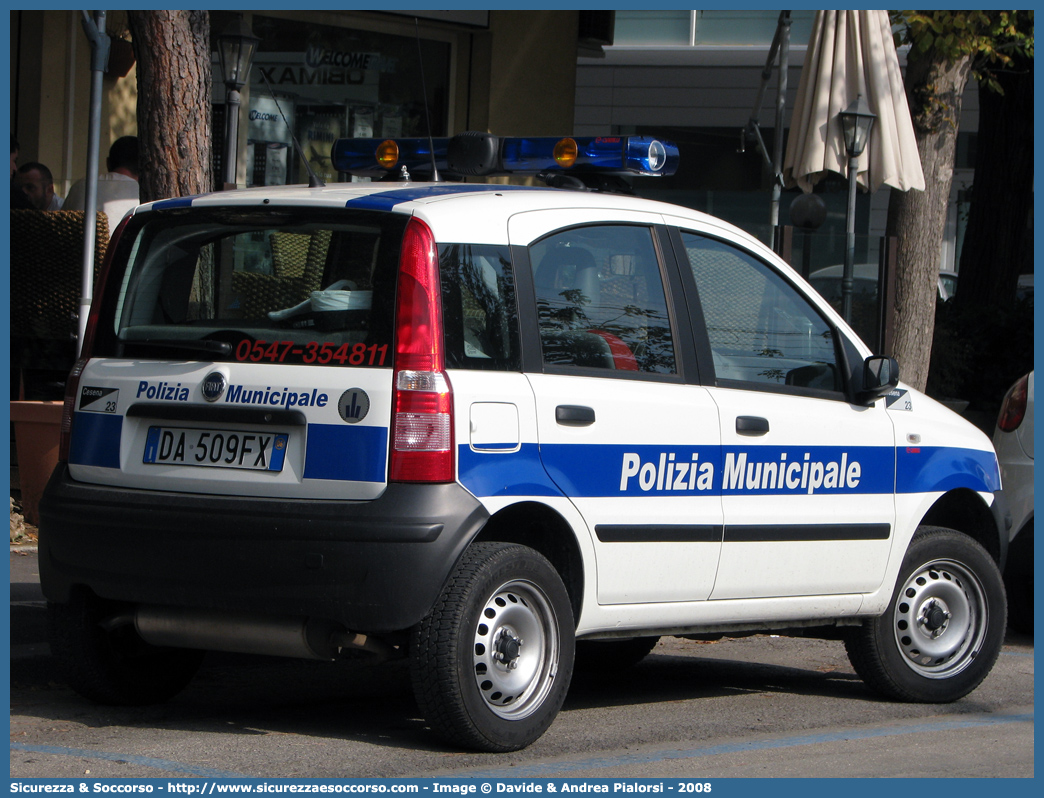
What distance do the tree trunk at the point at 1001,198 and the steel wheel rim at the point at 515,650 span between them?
1402 centimetres

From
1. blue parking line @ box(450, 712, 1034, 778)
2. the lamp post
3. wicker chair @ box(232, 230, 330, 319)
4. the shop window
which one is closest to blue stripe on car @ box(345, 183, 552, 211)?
wicker chair @ box(232, 230, 330, 319)

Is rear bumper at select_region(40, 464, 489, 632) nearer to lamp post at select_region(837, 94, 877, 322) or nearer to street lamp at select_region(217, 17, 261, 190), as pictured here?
street lamp at select_region(217, 17, 261, 190)

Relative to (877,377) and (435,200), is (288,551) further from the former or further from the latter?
(877,377)

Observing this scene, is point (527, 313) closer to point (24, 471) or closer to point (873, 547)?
point (873, 547)

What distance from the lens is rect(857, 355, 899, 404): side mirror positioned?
19.0 feet

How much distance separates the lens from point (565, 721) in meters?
5.45

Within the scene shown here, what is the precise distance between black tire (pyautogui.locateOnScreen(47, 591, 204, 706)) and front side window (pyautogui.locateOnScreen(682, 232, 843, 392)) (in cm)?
234

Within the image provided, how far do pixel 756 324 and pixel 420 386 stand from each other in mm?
1671

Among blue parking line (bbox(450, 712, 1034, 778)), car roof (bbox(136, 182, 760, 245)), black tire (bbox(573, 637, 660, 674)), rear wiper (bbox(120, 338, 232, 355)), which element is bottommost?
black tire (bbox(573, 637, 660, 674))

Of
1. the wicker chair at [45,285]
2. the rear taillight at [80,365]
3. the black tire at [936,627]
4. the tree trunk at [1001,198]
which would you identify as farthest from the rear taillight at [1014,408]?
the tree trunk at [1001,198]

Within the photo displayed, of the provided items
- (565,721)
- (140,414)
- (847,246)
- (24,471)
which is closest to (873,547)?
(565,721)

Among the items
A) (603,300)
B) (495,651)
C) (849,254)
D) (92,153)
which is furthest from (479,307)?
(849,254)

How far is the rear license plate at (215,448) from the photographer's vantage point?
15.3ft

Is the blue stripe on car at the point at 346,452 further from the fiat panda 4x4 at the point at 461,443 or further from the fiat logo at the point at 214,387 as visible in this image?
the fiat logo at the point at 214,387
